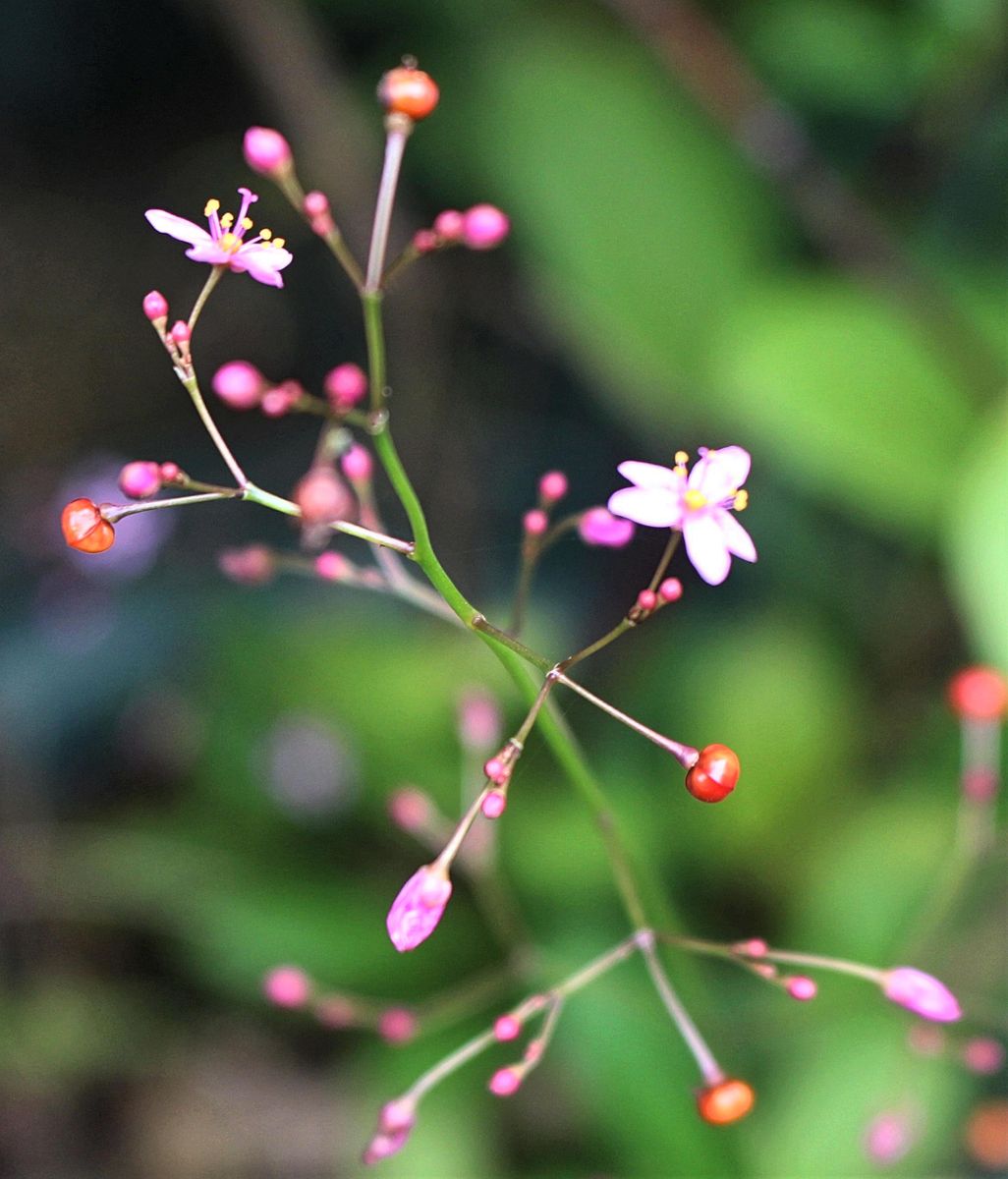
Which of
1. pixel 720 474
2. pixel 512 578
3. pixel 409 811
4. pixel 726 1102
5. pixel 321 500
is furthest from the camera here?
pixel 512 578

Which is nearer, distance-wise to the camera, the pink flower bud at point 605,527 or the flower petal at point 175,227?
the flower petal at point 175,227

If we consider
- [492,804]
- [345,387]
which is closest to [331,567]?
[345,387]

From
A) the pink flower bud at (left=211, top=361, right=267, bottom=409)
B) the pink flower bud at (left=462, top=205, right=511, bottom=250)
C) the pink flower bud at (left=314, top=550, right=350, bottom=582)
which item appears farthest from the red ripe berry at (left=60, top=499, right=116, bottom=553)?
the pink flower bud at (left=462, top=205, right=511, bottom=250)

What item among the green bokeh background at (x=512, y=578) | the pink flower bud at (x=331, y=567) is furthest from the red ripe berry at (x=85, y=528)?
the green bokeh background at (x=512, y=578)

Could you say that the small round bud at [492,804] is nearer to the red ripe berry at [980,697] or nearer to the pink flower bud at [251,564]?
the pink flower bud at [251,564]

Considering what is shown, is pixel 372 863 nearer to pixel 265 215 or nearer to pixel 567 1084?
pixel 567 1084

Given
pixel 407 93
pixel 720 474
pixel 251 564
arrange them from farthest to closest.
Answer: pixel 251 564 < pixel 720 474 < pixel 407 93

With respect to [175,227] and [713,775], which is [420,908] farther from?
[175,227]
